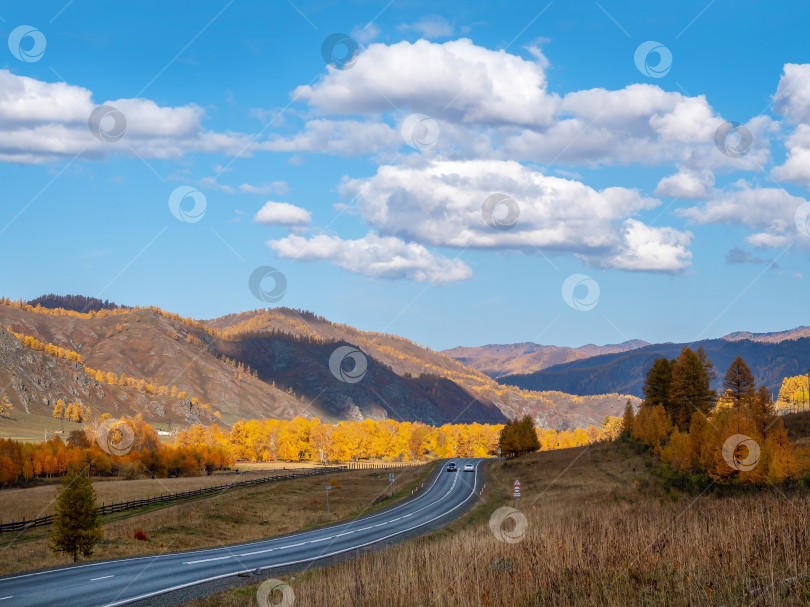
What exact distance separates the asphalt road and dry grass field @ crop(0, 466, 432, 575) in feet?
17.3

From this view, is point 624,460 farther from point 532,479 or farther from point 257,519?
point 257,519

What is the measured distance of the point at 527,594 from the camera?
1030cm

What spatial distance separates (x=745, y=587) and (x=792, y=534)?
3.00 meters

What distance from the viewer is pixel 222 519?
5784cm

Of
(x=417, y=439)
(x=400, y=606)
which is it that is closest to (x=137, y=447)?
(x=417, y=439)

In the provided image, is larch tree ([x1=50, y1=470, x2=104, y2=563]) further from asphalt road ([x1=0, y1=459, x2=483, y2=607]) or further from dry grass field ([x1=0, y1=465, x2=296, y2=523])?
dry grass field ([x1=0, y1=465, x2=296, y2=523])

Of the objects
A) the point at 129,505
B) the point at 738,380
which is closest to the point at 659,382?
the point at 738,380

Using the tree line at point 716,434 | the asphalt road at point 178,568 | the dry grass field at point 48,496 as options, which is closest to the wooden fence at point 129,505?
the dry grass field at point 48,496

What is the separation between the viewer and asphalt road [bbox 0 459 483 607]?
Answer: 711 inches

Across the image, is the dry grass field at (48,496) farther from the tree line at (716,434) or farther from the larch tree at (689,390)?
the larch tree at (689,390)

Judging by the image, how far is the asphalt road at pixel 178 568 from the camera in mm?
18047

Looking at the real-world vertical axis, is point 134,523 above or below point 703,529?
below

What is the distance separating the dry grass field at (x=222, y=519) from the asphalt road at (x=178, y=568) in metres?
5.28

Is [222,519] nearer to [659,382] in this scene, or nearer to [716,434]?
[716,434]
